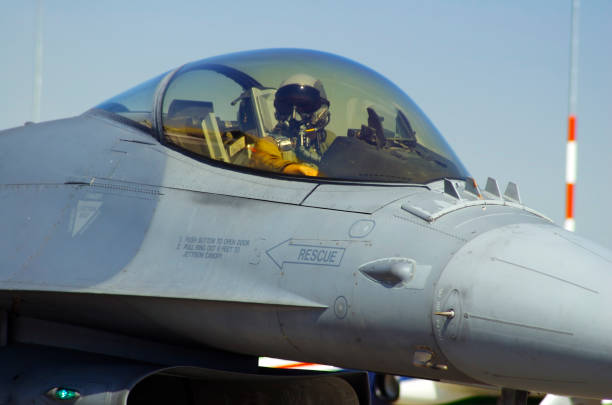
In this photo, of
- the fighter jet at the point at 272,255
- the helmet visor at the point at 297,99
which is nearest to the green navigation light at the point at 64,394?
the fighter jet at the point at 272,255

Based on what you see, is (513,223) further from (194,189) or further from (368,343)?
(194,189)

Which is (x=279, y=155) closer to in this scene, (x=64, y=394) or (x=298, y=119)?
(x=298, y=119)

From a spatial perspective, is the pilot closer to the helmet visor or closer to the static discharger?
the helmet visor

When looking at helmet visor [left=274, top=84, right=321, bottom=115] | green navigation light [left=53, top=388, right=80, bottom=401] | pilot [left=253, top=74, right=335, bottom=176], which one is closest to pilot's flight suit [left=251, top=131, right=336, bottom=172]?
pilot [left=253, top=74, right=335, bottom=176]

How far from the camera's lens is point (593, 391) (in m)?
3.43

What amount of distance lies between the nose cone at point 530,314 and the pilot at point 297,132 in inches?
49.8

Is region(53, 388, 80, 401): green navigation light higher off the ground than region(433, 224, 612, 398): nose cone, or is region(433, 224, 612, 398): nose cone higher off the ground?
region(433, 224, 612, 398): nose cone

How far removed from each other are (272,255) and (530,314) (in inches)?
54.6

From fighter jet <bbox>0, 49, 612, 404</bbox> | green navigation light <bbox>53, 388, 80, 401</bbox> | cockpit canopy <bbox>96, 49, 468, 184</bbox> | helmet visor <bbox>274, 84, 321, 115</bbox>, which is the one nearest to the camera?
fighter jet <bbox>0, 49, 612, 404</bbox>

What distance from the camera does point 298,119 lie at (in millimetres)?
4820

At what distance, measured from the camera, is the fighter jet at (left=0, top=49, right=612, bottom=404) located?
3568mm

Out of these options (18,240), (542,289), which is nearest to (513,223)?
(542,289)

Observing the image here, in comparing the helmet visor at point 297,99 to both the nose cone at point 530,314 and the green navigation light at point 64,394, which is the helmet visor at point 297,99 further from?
the green navigation light at point 64,394

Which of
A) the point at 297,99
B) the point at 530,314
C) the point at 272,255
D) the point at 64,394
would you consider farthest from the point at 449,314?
the point at 64,394
